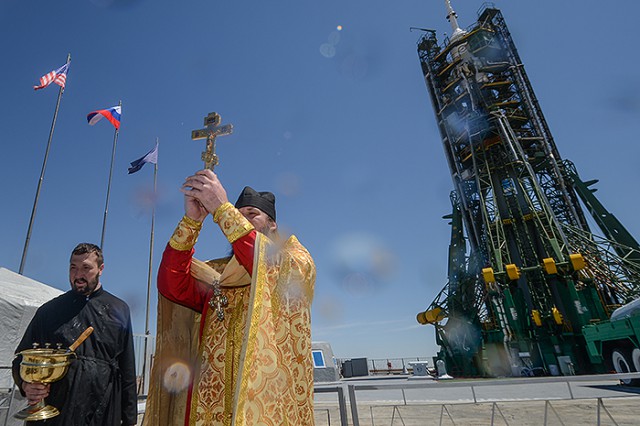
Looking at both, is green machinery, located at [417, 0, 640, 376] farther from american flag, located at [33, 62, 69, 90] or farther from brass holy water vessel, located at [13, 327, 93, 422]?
american flag, located at [33, 62, 69, 90]

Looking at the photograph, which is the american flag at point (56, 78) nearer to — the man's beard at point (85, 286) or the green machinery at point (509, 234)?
the man's beard at point (85, 286)

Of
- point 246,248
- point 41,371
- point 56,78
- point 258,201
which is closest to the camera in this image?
point 246,248

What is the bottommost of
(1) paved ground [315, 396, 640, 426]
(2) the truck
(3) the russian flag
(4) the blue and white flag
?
(1) paved ground [315, 396, 640, 426]

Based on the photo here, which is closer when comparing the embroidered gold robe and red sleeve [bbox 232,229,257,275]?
the embroidered gold robe

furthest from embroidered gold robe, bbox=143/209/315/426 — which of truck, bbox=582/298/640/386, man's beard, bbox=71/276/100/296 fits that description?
truck, bbox=582/298/640/386

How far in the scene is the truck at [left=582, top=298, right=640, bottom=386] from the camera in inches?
469

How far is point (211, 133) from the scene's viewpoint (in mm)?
2676

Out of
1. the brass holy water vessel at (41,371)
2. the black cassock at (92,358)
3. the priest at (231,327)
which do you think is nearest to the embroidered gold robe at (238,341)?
the priest at (231,327)

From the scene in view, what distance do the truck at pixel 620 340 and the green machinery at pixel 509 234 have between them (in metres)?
2.55

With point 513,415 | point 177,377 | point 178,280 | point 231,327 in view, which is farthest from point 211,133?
point 513,415

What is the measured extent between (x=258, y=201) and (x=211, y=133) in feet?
2.21

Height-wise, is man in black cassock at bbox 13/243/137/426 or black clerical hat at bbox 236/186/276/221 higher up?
black clerical hat at bbox 236/186/276/221

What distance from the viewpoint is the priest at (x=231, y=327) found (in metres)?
1.72

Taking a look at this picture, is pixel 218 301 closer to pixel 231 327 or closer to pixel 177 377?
pixel 231 327
